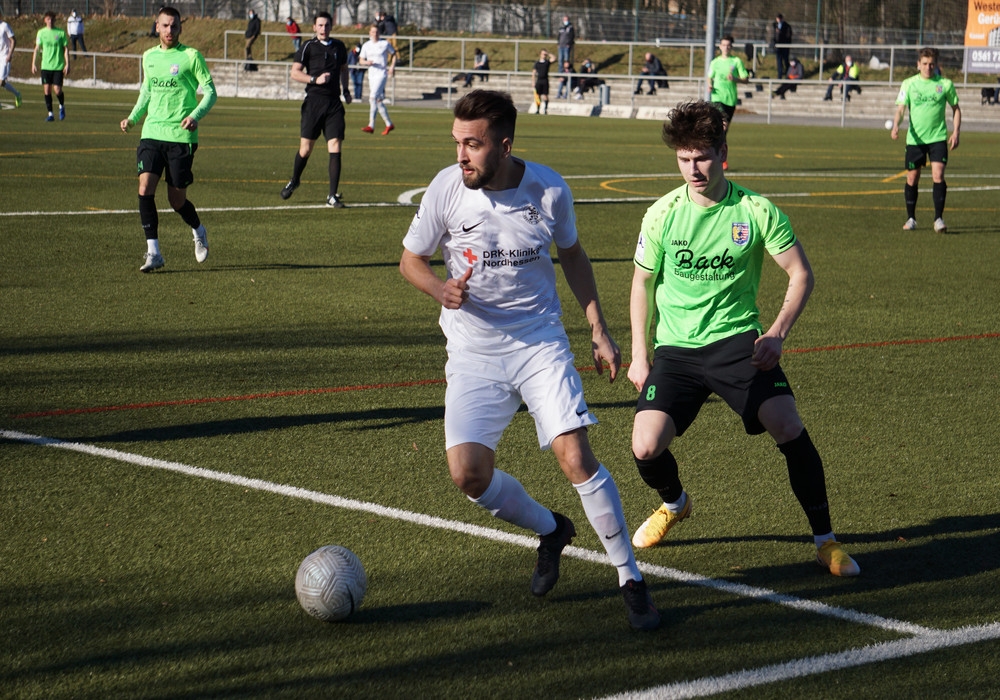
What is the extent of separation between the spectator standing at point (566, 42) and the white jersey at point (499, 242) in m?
48.0

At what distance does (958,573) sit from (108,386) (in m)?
5.07

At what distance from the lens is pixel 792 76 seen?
48531 mm

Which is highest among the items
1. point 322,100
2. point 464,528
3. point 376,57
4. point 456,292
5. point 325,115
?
point 376,57

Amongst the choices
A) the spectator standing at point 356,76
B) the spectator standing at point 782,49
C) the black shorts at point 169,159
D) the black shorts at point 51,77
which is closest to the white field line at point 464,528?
the black shorts at point 169,159

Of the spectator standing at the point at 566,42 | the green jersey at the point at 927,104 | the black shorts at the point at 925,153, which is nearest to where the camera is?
the green jersey at the point at 927,104

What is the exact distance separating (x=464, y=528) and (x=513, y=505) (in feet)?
2.62

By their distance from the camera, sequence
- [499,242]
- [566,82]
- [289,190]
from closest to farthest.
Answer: [499,242]
[289,190]
[566,82]

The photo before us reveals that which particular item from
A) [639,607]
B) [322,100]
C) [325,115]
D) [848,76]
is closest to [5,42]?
[322,100]

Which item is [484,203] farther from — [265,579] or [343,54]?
[343,54]

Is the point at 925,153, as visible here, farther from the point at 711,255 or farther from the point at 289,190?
the point at 711,255

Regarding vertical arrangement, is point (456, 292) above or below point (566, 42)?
below

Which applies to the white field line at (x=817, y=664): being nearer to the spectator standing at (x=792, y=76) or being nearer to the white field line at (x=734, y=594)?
the white field line at (x=734, y=594)

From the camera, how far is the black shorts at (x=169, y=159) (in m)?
11.7

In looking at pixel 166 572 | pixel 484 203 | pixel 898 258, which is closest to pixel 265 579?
pixel 166 572
